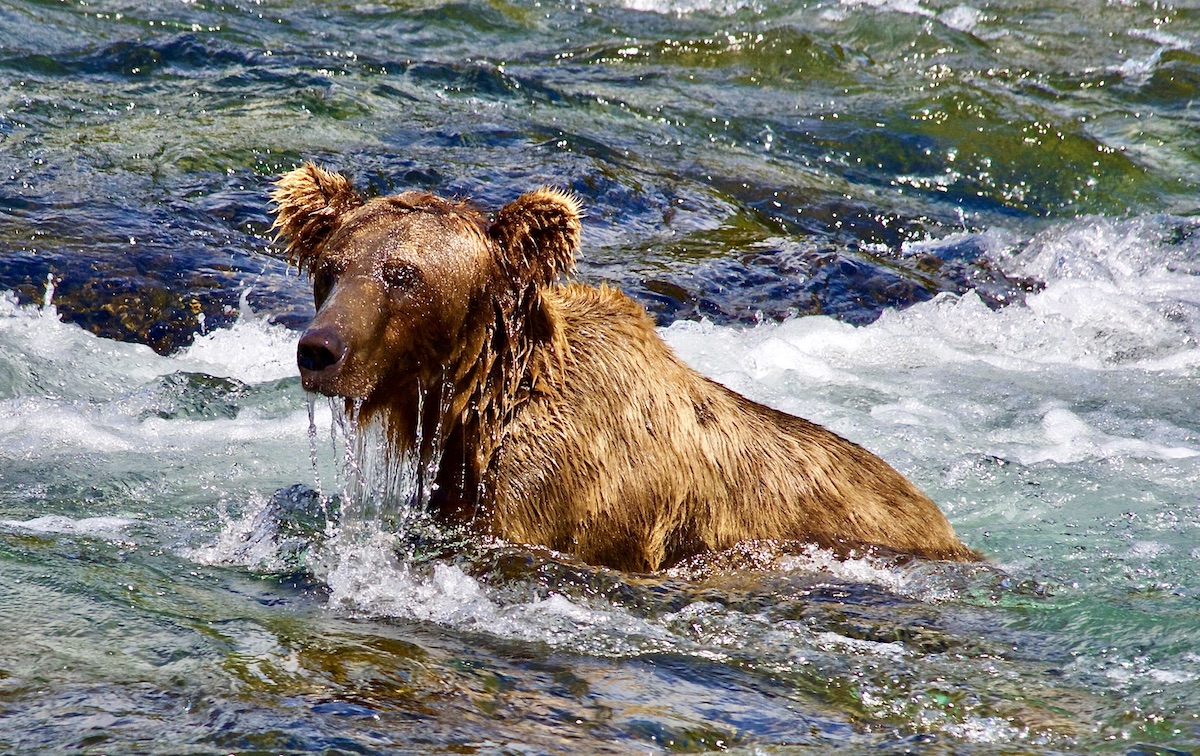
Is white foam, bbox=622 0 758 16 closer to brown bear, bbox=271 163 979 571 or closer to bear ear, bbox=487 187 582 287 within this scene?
brown bear, bbox=271 163 979 571

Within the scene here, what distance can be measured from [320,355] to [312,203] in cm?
87

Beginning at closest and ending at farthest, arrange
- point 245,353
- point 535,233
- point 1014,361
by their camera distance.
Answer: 1. point 535,233
2. point 245,353
3. point 1014,361

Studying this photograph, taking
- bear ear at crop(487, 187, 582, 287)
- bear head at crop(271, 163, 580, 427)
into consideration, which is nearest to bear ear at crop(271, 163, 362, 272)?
bear head at crop(271, 163, 580, 427)

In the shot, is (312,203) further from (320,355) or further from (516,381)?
(516,381)

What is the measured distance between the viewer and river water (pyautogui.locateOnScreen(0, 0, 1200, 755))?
3.74m

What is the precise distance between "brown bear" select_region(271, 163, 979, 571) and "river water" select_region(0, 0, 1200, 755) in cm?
19

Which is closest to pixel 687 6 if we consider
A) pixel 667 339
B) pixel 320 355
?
pixel 667 339

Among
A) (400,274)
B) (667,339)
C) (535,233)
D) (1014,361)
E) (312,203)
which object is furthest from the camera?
(1014,361)

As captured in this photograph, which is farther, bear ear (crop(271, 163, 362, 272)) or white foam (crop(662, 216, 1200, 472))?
white foam (crop(662, 216, 1200, 472))

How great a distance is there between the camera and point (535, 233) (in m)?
4.60

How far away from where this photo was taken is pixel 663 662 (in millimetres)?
4105

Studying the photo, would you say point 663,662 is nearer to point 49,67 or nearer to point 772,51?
point 49,67

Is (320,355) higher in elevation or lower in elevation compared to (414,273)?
lower

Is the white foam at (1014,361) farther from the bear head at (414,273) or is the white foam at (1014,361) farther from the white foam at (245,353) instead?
the bear head at (414,273)
